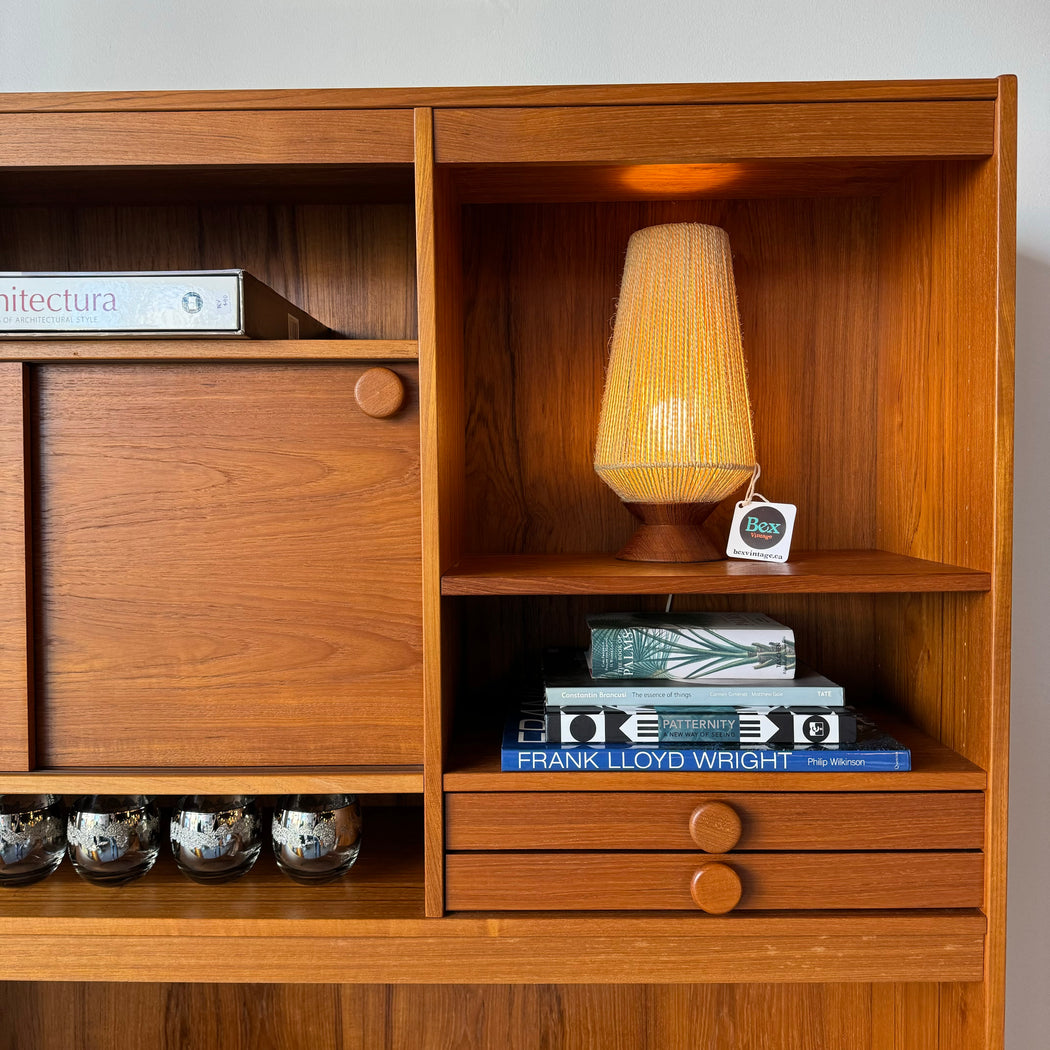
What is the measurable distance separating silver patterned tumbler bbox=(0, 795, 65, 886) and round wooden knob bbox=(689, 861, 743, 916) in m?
0.73

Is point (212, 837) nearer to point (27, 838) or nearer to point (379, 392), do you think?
point (27, 838)

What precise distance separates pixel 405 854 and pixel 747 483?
2.14ft

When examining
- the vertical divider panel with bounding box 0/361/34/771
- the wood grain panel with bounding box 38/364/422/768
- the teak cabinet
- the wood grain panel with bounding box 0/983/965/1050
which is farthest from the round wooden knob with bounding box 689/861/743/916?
the vertical divider panel with bounding box 0/361/34/771

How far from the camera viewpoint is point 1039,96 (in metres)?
1.20

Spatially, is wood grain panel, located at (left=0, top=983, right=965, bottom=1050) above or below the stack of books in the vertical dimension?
below

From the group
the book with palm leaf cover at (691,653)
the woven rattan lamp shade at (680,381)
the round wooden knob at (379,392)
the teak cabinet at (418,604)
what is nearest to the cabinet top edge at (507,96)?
the teak cabinet at (418,604)

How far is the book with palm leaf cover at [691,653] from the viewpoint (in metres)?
0.98

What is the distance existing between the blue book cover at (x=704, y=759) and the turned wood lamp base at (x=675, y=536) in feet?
0.73

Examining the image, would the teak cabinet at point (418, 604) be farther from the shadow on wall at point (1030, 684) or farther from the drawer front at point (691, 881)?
the shadow on wall at point (1030, 684)

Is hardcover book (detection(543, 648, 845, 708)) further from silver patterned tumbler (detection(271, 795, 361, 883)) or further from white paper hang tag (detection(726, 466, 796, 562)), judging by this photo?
silver patterned tumbler (detection(271, 795, 361, 883))

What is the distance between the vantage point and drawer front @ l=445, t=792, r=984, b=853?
894 millimetres

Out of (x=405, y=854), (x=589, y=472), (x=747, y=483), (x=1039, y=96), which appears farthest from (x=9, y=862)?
(x=1039, y=96)

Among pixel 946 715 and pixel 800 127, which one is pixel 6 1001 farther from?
pixel 800 127

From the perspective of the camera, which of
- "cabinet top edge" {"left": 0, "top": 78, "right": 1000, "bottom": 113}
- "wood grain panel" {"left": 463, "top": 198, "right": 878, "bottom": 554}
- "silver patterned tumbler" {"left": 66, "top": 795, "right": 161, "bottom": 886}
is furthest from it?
"wood grain panel" {"left": 463, "top": 198, "right": 878, "bottom": 554}
